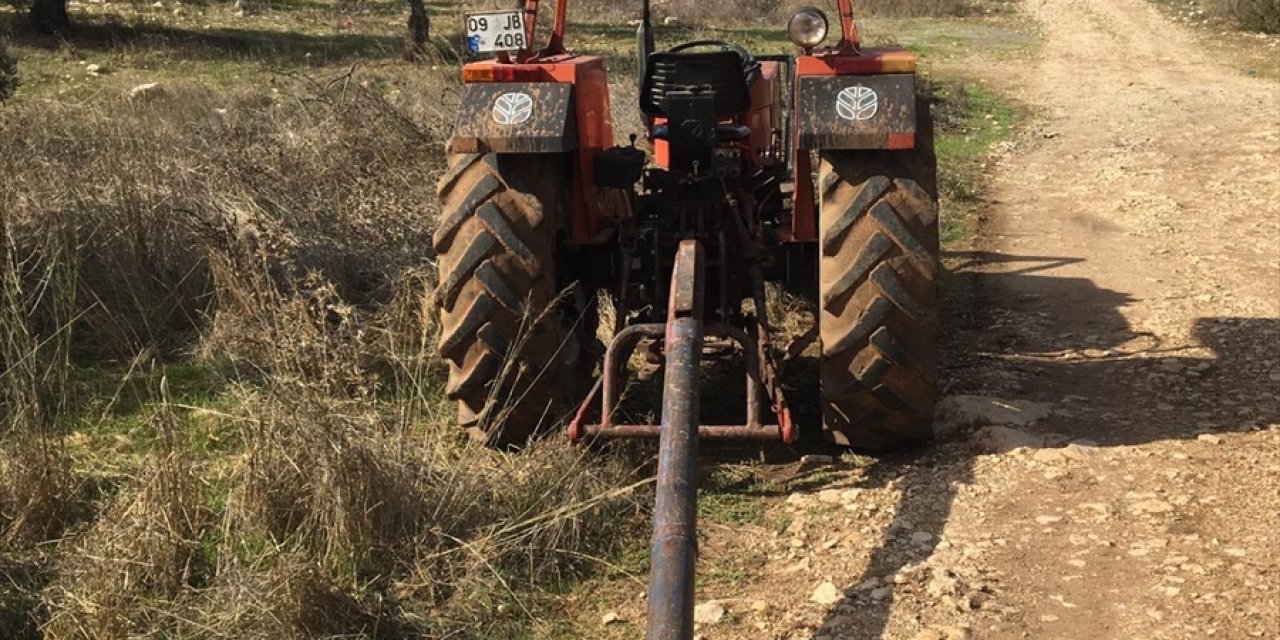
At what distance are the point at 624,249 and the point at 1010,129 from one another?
10.2m

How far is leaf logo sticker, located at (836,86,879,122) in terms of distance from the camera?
16.0 ft

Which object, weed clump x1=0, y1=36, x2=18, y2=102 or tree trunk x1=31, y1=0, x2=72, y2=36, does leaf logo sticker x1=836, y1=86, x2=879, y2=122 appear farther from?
tree trunk x1=31, y1=0, x2=72, y2=36

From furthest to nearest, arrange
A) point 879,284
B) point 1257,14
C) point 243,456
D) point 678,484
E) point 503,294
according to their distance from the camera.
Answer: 1. point 1257,14
2. point 503,294
3. point 879,284
4. point 243,456
5. point 678,484

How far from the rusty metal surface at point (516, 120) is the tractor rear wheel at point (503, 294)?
0.13 m

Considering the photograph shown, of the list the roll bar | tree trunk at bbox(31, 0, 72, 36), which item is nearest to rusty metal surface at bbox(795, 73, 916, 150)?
the roll bar

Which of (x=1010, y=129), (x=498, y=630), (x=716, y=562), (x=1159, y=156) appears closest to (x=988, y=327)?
(x=716, y=562)

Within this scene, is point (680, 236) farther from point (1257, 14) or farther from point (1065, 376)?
point (1257, 14)

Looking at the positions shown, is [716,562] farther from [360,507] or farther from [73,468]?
[73,468]

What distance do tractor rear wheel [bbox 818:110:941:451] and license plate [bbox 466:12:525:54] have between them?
1.29 metres

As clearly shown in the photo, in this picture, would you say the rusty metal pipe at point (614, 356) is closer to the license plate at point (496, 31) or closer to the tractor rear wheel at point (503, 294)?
the tractor rear wheel at point (503, 294)

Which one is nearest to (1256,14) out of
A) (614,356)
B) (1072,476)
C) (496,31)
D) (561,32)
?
(561,32)

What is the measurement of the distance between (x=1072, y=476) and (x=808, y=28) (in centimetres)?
205

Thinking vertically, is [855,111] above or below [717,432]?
above

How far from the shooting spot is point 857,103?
16.1 ft
